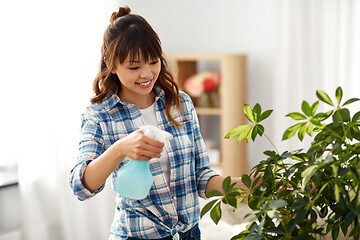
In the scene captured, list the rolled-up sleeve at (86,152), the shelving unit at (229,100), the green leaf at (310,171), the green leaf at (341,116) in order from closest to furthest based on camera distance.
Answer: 1. the green leaf at (310,171)
2. the green leaf at (341,116)
3. the rolled-up sleeve at (86,152)
4. the shelving unit at (229,100)

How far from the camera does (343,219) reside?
1.11 metres

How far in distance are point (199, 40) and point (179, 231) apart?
3198 mm

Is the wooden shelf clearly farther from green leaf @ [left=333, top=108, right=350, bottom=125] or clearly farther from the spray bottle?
green leaf @ [left=333, top=108, right=350, bottom=125]

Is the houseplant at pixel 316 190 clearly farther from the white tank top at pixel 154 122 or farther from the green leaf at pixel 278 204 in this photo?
the white tank top at pixel 154 122

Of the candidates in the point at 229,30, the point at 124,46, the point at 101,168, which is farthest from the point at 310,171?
the point at 229,30

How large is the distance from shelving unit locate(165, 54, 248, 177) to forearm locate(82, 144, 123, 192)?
2739mm

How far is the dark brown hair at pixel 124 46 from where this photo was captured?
149 cm

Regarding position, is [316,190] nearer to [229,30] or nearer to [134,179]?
[134,179]

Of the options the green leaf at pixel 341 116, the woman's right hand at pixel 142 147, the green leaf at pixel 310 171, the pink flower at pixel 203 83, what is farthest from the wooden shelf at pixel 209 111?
the green leaf at pixel 310 171

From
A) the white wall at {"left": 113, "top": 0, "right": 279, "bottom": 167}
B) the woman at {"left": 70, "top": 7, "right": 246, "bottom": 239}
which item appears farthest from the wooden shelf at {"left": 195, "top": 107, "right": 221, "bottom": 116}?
the woman at {"left": 70, "top": 7, "right": 246, "bottom": 239}

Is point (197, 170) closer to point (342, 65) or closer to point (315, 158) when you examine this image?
point (315, 158)

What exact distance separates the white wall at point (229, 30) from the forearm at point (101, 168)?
2.82 meters

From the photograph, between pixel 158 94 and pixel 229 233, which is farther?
pixel 229 233

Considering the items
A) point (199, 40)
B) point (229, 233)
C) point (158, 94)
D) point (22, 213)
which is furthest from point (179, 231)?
point (199, 40)
